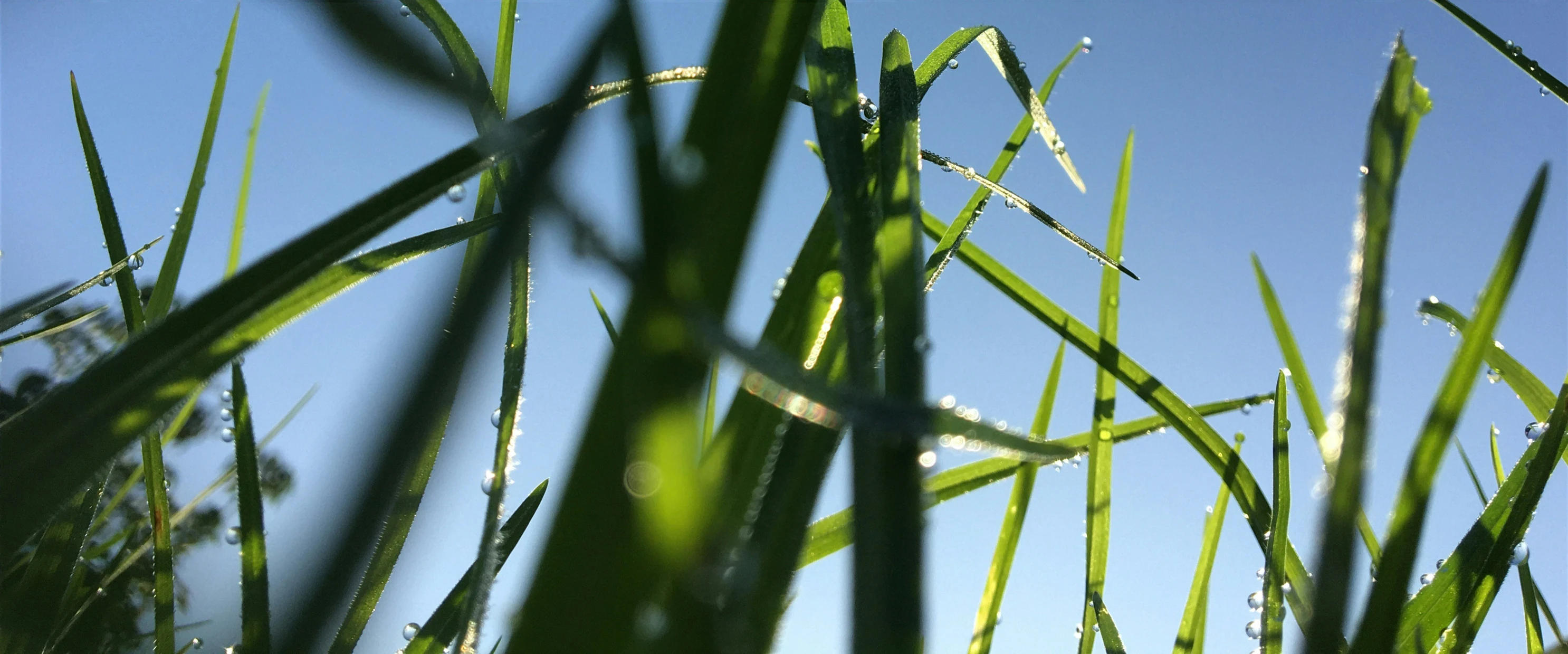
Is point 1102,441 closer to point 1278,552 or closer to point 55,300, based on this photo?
point 1278,552

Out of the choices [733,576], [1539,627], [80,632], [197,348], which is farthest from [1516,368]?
[80,632]

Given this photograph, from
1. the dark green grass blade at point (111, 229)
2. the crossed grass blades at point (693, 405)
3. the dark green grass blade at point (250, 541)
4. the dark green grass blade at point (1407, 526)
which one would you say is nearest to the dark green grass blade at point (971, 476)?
the crossed grass blades at point (693, 405)

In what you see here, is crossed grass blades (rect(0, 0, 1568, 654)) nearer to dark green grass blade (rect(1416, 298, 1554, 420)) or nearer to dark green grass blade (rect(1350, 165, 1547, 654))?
dark green grass blade (rect(1350, 165, 1547, 654))

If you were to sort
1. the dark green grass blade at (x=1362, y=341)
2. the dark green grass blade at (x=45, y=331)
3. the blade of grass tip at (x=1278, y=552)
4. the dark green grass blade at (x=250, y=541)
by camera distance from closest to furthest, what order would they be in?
the dark green grass blade at (x=1362, y=341) → the dark green grass blade at (x=250, y=541) → the blade of grass tip at (x=1278, y=552) → the dark green grass blade at (x=45, y=331)

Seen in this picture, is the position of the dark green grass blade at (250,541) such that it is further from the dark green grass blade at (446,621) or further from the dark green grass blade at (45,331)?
the dark green grass blade at (45,331)

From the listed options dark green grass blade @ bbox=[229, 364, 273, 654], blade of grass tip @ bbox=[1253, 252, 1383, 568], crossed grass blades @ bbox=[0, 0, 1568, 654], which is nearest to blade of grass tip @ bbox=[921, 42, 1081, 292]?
crossed grass blades @ bbox=[0, 0, 1568, 654]

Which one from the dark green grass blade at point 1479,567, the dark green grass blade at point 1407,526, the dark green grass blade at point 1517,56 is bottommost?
the dark green grass blade at point 1407,526

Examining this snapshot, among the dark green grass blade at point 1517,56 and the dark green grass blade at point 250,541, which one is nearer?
the dark green grass blade at point 250,541

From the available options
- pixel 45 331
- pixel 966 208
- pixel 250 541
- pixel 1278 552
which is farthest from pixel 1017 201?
pixel 45 331

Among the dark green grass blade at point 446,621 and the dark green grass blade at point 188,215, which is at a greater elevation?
A: the dark green grass blade at point 188,215
